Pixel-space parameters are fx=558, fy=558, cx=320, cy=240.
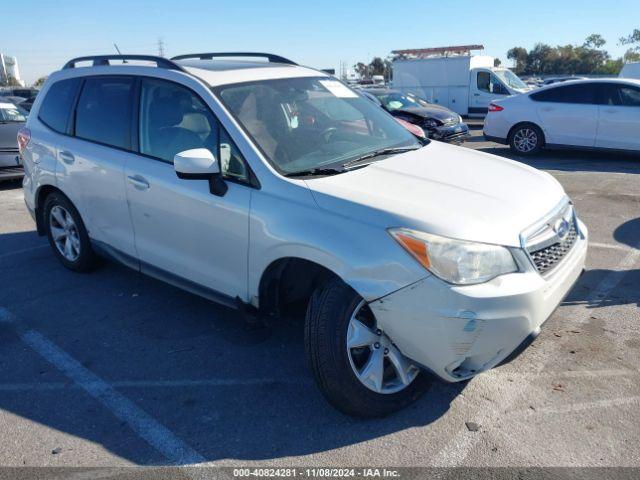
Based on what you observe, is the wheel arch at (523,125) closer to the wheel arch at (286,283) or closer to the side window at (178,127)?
the side window at (178,127)

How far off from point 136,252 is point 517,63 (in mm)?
Result: 87595

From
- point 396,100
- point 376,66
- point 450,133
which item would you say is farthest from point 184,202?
point 376,66

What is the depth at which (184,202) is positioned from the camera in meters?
3.64

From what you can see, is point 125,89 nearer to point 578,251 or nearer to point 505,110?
point 578,251

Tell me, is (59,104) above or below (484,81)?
below

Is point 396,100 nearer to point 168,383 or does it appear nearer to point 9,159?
point 9,159

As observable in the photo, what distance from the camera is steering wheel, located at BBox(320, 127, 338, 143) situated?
3.76 metres

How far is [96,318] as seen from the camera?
4375 millimetres

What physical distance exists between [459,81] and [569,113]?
10.9m

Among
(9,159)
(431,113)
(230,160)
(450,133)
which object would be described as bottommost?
(9,159)

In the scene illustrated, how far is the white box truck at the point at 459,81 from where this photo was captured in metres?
20.4

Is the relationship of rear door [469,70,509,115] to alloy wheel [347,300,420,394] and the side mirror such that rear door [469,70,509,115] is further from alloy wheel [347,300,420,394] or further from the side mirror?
alloy wheel [347,300,420,394]

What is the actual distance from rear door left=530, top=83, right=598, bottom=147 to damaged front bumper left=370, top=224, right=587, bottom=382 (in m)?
9.17

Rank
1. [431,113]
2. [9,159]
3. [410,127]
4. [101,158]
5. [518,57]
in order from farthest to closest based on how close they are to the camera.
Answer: [518,57] < [431,113] < [410,127] < [9,159] < [101,158]
